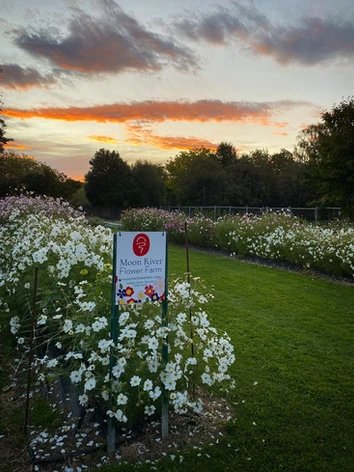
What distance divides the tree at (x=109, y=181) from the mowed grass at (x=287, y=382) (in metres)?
29.5

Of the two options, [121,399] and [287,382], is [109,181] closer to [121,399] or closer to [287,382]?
[287,382]

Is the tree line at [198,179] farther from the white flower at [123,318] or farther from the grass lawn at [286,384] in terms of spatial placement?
the white flower at [123,318]

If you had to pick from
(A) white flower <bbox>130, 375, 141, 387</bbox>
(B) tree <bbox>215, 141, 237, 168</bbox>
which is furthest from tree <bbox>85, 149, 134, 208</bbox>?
(A) white flower <bbox>130, 375, 141, 387</bbox>

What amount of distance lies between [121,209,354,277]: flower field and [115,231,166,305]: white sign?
4857 mm

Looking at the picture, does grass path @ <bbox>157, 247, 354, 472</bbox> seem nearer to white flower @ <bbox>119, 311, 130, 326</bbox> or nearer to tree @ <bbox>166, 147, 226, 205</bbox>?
white flower @ <bbox>119, 311, 130, 326</bbox>

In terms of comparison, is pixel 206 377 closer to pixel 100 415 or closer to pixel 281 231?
pixel 100 415

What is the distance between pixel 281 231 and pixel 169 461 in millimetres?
7914

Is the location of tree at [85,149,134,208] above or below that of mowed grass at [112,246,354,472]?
above

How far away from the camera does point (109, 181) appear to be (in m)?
35.8

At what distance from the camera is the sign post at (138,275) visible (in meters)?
2.21

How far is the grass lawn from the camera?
2199mm

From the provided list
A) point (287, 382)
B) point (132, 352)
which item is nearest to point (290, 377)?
point (287, 382)

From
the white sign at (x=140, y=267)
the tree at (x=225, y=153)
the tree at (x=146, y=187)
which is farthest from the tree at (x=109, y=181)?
the white sign at (x=140, y=267)

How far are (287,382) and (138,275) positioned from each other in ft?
6.12
